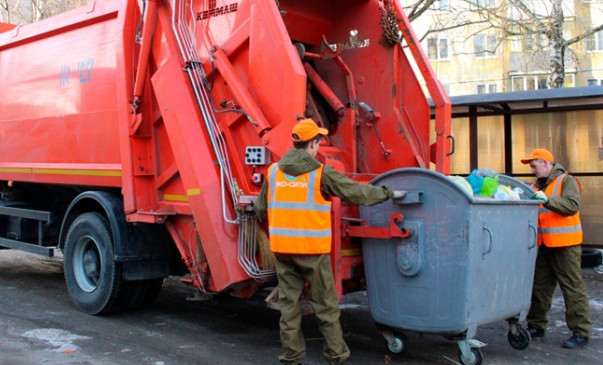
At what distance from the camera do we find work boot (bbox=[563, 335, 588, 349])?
4617 millimetres

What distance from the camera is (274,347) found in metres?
4.52

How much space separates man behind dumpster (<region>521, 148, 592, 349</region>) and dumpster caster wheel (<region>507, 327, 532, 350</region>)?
0.41 m

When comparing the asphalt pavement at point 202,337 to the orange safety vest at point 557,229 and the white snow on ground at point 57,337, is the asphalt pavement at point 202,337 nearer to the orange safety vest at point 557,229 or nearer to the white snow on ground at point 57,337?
the white snow on ground at point 57,337

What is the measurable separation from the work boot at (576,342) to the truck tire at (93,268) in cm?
352

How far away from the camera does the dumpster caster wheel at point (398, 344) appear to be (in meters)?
4.14

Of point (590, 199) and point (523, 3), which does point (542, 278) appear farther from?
point (523, 3)

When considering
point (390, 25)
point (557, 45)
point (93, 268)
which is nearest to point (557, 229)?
point (390, 25)

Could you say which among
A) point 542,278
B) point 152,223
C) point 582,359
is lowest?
point 582,359

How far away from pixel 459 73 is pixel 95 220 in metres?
26.6

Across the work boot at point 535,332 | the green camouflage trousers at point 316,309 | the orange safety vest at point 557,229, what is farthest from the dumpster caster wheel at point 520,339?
the green camouflage trousers at point 316,309

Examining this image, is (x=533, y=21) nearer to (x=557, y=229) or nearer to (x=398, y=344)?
(x=557, y=229)

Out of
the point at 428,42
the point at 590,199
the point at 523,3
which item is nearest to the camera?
the point at 590,199

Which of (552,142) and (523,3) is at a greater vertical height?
(523,3)

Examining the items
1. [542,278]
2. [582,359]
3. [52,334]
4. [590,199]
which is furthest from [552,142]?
[52,334]
